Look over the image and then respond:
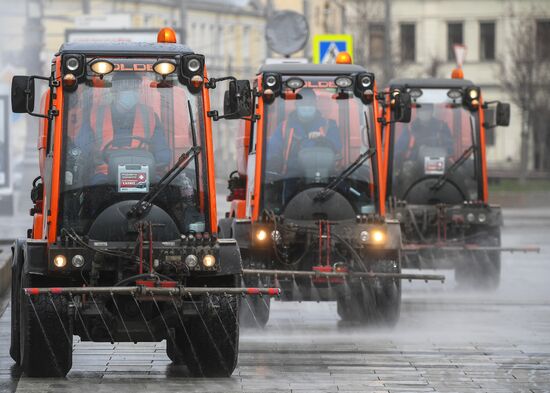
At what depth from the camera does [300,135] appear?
658 inches

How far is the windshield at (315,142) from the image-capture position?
1644 centimetres

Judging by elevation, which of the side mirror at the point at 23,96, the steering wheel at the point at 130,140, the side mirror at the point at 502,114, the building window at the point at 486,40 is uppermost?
the building window at the point at 486,40

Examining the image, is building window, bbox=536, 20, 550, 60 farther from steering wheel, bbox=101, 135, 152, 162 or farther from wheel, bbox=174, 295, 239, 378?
wheel, bbox=174, 295, 239, 378

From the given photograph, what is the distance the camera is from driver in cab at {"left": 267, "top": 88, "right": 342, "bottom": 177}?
1661 cm

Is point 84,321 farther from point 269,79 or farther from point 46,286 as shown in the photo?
point 269,79

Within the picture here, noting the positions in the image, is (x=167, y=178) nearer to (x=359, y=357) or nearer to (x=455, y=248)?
(x=359, y=357)

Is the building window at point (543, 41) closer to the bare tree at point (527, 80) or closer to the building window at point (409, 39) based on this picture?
the bare tree at point (527, 80)

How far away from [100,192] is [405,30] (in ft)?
211

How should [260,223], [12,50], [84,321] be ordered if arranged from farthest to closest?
[12,50], [260,223], [84,321]

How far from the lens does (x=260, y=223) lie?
53.1 ft

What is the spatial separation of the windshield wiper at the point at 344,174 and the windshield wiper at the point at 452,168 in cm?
499

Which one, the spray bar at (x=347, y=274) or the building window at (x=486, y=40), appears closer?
the spray bar at (x=347, y=274)

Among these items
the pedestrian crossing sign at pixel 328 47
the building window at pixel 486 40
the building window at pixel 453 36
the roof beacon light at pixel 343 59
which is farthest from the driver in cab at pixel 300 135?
the building window at pixel 453 36

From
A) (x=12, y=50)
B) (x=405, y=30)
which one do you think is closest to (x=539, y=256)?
(x=12, y=50)
